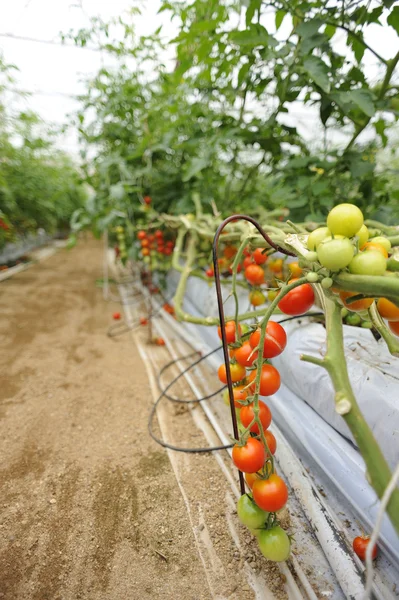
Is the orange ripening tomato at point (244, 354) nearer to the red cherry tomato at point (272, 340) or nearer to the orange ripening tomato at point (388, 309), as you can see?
the red cherry tomato at point (272, 340)

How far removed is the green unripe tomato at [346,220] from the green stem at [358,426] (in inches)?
6.6

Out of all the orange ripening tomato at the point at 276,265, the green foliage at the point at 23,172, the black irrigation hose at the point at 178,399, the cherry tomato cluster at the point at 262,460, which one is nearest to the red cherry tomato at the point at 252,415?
the cherry tomato cluster at the point at 262,460

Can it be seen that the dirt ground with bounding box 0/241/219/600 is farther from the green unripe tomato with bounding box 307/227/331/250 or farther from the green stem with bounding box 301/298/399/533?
the green unripe tomato with bounding box 307/227/331/250

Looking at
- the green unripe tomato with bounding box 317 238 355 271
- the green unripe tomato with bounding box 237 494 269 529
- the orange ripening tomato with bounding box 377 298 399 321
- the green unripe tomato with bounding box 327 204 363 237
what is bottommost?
the green unripe tomato with bounding box 237 494 269 529

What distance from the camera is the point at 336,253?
19.2 inches

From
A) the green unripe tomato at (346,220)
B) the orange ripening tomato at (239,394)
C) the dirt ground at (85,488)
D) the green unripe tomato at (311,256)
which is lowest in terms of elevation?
the dirt ground at (85,488)

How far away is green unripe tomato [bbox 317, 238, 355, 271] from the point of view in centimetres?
49

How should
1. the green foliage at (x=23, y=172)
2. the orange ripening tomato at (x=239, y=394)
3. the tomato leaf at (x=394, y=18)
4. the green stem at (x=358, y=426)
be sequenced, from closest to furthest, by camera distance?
1. the green stem at (x=358, y=426)
2. the orange ripening tomato at (x=239, y=394)
3. the tomato leaf at (x=394, y=18)
4. the green foliage at (x=23, y=172)

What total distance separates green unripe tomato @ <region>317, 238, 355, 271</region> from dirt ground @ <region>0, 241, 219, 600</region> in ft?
2.51

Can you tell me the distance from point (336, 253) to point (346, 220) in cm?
7

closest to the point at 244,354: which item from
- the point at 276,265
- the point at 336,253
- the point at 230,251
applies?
the point at 336,253

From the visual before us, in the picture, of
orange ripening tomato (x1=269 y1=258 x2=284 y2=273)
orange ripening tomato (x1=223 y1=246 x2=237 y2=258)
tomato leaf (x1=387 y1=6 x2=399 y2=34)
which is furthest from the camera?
orange ripening tomato (x1=223 y1=246 x2=237 y2=258)

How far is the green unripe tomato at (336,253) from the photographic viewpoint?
49cm

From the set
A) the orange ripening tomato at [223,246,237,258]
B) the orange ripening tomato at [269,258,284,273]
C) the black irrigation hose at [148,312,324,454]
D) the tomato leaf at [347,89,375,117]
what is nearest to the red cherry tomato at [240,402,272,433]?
the black irrigation hose at [148,312,324,454]
